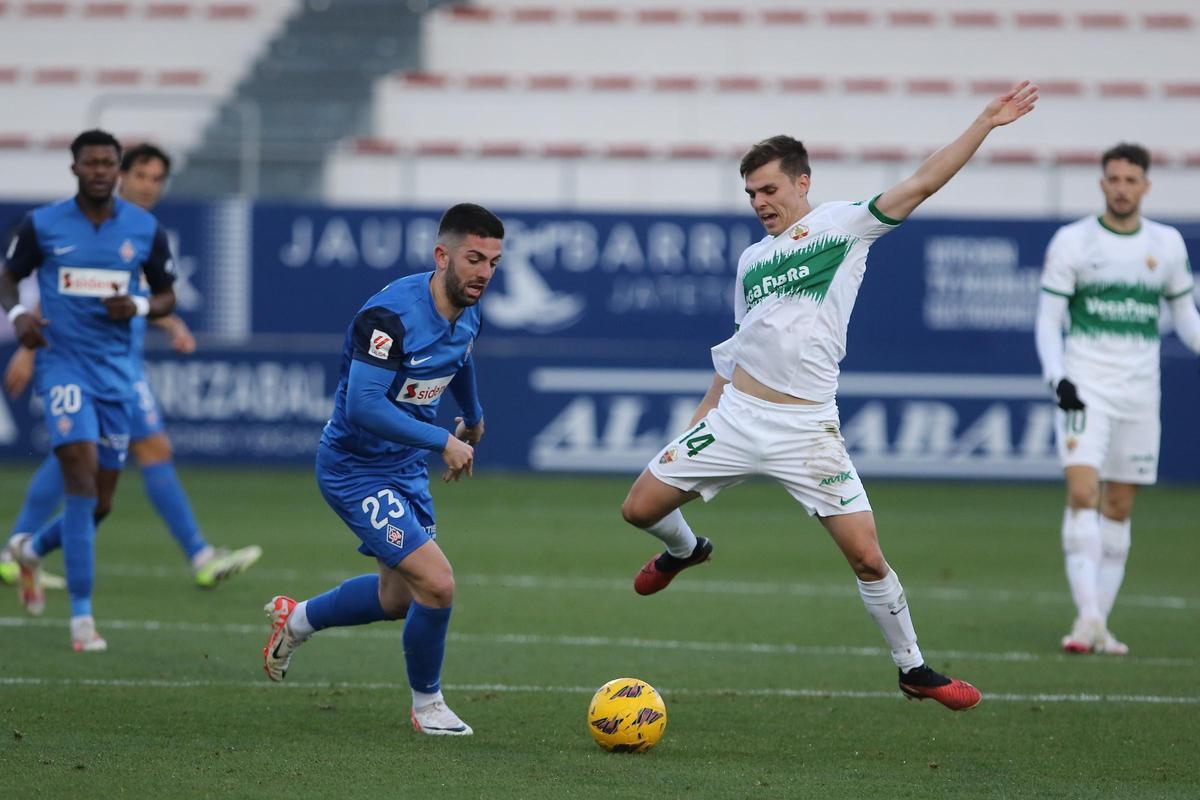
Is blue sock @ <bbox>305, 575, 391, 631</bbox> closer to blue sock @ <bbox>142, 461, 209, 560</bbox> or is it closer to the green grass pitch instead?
the green grass pitch

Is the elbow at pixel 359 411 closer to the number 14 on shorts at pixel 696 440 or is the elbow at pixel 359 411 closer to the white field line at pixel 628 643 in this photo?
the number 14 on shorts at pixel 696 440

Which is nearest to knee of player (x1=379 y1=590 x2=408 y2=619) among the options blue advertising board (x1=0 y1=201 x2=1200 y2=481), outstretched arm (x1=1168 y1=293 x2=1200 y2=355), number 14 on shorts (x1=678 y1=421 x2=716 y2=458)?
number 14 on shorts (x1=678 y1=421 x2=716 y2=458)

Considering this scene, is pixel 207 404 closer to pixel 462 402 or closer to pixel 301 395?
pixel 301 395

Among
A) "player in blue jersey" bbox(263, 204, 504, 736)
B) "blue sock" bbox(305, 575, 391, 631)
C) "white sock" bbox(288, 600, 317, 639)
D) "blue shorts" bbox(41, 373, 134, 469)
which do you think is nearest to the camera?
"player in blue jersey" bbox(263, 204, 504, 736)

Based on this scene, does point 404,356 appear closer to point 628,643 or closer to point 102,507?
point 628,643

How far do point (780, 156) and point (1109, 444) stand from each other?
3330 millimetres

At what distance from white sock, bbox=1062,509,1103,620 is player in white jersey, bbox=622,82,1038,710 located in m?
2.50

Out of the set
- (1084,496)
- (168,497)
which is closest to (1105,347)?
(1084,496)

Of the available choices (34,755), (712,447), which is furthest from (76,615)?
(712,447)

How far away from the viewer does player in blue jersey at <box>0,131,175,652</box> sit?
801cm

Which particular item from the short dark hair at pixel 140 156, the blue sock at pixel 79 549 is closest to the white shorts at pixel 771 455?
the blue sock at pixel 79 549

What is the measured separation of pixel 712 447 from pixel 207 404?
11.5 meters

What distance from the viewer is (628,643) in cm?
860

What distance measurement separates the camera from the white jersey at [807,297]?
6.34 meters
